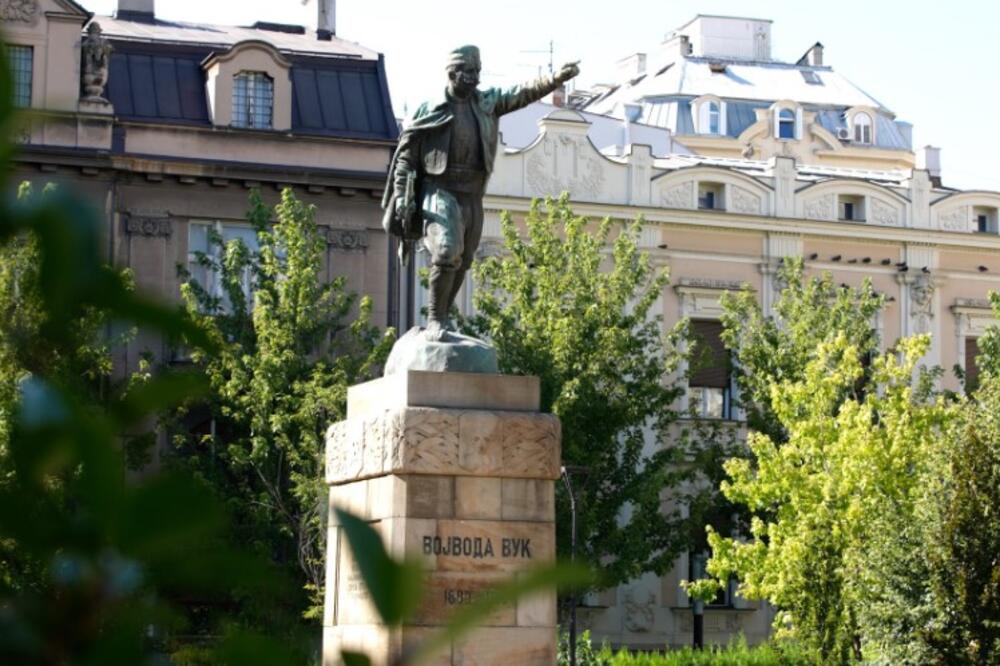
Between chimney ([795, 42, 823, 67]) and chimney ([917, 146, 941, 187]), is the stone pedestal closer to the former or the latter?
chimney ([917, 146, 941, 187])

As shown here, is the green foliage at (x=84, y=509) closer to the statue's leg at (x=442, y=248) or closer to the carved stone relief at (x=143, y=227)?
the statue's leg at (x=442, y=248)

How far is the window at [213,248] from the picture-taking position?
3747 cm

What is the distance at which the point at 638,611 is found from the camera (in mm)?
40750

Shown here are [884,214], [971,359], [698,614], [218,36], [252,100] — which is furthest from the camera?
[884,214]

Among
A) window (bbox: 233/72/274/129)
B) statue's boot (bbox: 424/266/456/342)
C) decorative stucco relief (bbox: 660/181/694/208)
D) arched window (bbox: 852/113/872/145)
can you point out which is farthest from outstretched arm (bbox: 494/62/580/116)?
arched window (bbox: 852/113/872/145)

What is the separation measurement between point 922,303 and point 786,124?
671 inches

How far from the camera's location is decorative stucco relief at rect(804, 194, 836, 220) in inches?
1763

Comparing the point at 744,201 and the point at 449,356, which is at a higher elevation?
the point at 744,201

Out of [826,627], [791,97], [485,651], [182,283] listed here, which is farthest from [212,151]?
[791,97]

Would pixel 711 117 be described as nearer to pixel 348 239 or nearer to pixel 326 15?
pixel 326 15

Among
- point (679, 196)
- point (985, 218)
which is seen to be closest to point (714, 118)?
point (985, 218)

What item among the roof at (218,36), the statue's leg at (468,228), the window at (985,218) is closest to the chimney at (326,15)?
the roof at (218,36)

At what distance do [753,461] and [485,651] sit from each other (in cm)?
2662

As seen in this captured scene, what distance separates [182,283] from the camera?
Answer: 35.4 metres
